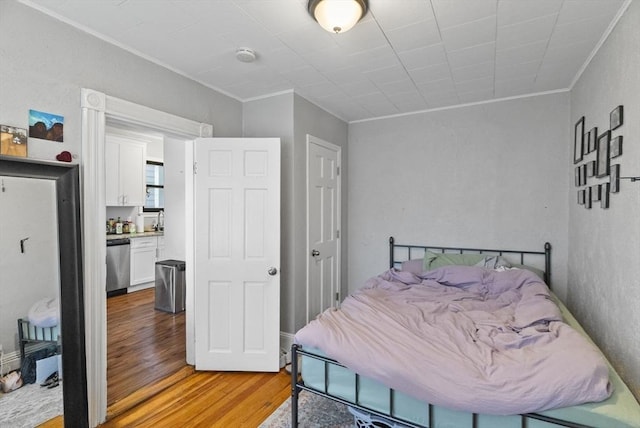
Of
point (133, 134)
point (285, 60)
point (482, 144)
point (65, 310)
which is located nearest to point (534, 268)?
point (482, 144)

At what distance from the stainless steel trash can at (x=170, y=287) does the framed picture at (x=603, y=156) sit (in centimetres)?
448

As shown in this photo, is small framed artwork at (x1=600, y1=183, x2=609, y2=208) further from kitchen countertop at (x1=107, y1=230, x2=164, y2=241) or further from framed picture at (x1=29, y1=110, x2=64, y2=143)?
kitchen countertop at (x1=107, y1=230, x2=164, y2=241)

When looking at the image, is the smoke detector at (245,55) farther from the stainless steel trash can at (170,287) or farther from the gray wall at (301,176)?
the stainless steel trash can at (170,287)

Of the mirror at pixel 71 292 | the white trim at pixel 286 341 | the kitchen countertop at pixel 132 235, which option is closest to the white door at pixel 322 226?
the white trim at pixel 286 341

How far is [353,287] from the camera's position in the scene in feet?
13.6

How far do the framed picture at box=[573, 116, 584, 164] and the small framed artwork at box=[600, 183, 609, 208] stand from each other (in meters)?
0.72

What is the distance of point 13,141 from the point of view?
171cm

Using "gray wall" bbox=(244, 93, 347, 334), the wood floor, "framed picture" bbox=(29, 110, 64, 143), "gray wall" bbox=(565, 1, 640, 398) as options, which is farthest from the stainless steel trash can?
"gray wall" bbox=(565, 1, 640, 398)

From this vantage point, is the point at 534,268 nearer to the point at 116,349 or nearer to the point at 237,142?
the point at 237,142

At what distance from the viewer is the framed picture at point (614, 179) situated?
1856mm

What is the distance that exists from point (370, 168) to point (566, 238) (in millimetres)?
2114

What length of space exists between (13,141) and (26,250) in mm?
584

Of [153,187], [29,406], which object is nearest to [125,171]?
[153,187]

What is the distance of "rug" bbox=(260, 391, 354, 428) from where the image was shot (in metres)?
2.12
